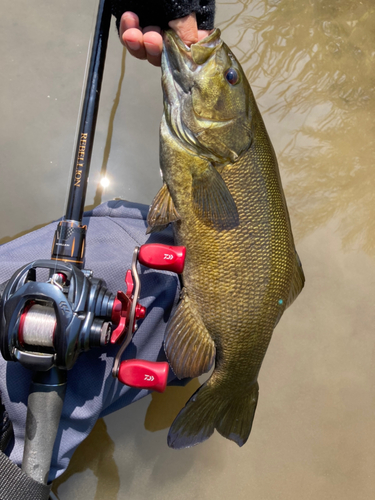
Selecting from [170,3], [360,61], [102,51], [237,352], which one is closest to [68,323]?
[237,352]

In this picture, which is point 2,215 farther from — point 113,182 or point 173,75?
point 173,75

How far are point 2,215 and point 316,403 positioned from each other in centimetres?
195

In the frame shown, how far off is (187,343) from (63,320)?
0.48m

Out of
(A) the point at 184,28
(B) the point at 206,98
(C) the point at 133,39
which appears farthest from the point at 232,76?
(C) the point at 133,39

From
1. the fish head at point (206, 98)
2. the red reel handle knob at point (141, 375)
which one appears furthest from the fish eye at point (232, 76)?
the red reel handle knob at point (141, 375)

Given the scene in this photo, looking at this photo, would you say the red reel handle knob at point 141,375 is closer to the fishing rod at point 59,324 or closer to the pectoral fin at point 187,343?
the fishing rod at point 59,324

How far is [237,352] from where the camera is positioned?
1145 millimetres

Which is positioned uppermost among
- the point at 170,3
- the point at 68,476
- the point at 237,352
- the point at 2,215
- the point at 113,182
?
the point at 170,3

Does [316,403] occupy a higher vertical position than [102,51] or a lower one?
lower

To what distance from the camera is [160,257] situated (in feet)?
3.24

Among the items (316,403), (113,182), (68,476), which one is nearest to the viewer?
(68,476)

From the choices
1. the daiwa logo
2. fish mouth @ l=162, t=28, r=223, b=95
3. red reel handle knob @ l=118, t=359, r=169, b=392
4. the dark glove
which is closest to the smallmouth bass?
fish mouth @ l=162, t=28, r=223, b=95

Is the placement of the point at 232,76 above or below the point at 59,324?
above

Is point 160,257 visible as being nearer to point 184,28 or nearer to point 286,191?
point 184,28
